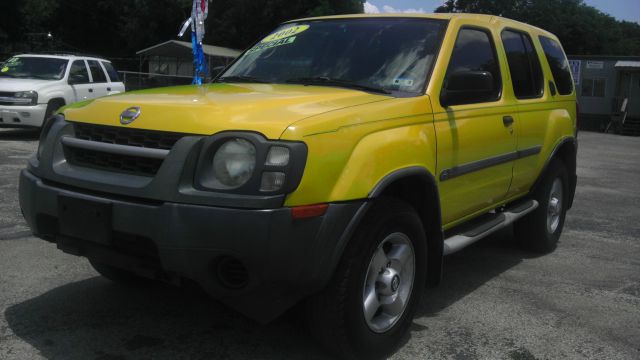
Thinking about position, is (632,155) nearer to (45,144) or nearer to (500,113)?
(500,113)

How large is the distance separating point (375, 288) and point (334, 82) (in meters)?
1.34

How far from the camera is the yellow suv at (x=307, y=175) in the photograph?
9.32 ft

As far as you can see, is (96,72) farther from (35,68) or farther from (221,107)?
(221,107)

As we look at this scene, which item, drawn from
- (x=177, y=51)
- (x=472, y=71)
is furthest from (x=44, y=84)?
(x=177, y=51)

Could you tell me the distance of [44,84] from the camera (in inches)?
520

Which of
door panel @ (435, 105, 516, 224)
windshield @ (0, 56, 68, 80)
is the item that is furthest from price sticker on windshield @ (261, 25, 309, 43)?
windshield @ (0, 56, 68, 80)

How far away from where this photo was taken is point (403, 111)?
3570mm

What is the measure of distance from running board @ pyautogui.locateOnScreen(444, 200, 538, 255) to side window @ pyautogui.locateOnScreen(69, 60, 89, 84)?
11.3 metres

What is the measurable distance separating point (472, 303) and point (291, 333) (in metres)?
1.39

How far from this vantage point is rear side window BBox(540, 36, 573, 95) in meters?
5.88

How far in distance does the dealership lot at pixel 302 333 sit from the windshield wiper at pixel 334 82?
1.45 metres

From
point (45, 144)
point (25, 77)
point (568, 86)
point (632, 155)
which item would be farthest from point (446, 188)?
point (632, 155)

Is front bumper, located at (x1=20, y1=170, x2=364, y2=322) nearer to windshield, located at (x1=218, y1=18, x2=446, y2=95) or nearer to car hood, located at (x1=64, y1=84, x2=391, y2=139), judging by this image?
car hood, located at (x1=64, y1=84, x2=391, y2=139)

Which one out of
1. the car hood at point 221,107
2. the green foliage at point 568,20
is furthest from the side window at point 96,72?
the green foliage at point 568,20
